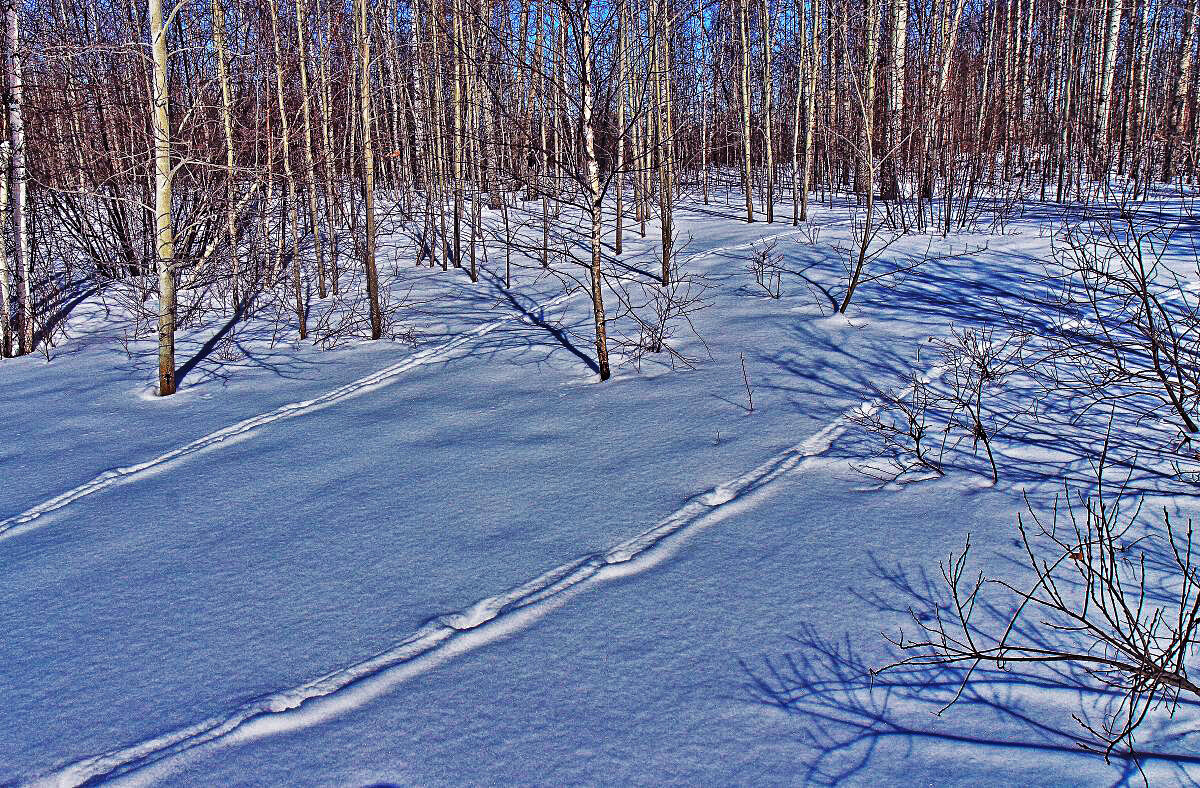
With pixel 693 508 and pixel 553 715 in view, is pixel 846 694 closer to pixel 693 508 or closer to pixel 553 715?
pixel 553 715

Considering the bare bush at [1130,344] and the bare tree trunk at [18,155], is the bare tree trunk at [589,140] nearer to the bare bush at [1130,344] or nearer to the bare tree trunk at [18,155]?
the bare bush at [1130,344]

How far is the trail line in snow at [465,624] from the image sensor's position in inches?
113

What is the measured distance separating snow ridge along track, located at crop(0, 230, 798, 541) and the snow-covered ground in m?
0.04

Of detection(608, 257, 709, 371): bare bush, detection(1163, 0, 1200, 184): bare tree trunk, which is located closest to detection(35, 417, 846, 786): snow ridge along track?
detection(608, 257, 709, 371): bare bush

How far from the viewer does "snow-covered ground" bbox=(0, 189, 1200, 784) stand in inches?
108

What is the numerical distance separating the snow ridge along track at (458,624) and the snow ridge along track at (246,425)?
256cm

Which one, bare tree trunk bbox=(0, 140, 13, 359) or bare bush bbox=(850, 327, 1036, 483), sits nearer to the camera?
bare bush bbox=(850, 327, 1036, 483)

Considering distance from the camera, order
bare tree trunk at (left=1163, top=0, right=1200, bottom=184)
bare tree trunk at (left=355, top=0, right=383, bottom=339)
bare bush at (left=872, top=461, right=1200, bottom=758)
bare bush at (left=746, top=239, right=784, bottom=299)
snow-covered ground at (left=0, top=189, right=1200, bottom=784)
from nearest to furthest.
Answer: bare bush at (left=872, top=461, right=1200, bottom=758) → snow-covered ground at (left=0, top=189, right=1200, bottom=784) → bare tree trunk at (left=355, top=0, right=383, bottom=339) → bare bush at (left=746, top=239, right=784, bottom=299) → bare tree trunk at (left=1163, top=0, right=1200, bottom=184)

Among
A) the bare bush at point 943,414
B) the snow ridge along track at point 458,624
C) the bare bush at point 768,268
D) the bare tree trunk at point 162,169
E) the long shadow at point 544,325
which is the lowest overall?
the snow ridge along track at point 458,624

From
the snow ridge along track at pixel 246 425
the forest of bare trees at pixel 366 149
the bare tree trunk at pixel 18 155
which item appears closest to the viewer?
the snow ridge along track at pixel 246 425

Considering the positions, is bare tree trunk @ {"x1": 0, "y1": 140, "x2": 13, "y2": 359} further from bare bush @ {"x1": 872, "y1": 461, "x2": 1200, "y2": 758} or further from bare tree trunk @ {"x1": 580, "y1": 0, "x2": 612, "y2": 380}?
bare bush @ {"x1": 872, "y1": 461, "x2": 1200, "y2": 758}

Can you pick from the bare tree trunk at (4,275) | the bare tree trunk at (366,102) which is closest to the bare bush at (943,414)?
the bare tree trunk at (366,102)

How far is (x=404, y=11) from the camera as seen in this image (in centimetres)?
2042

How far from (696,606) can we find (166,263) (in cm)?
552
